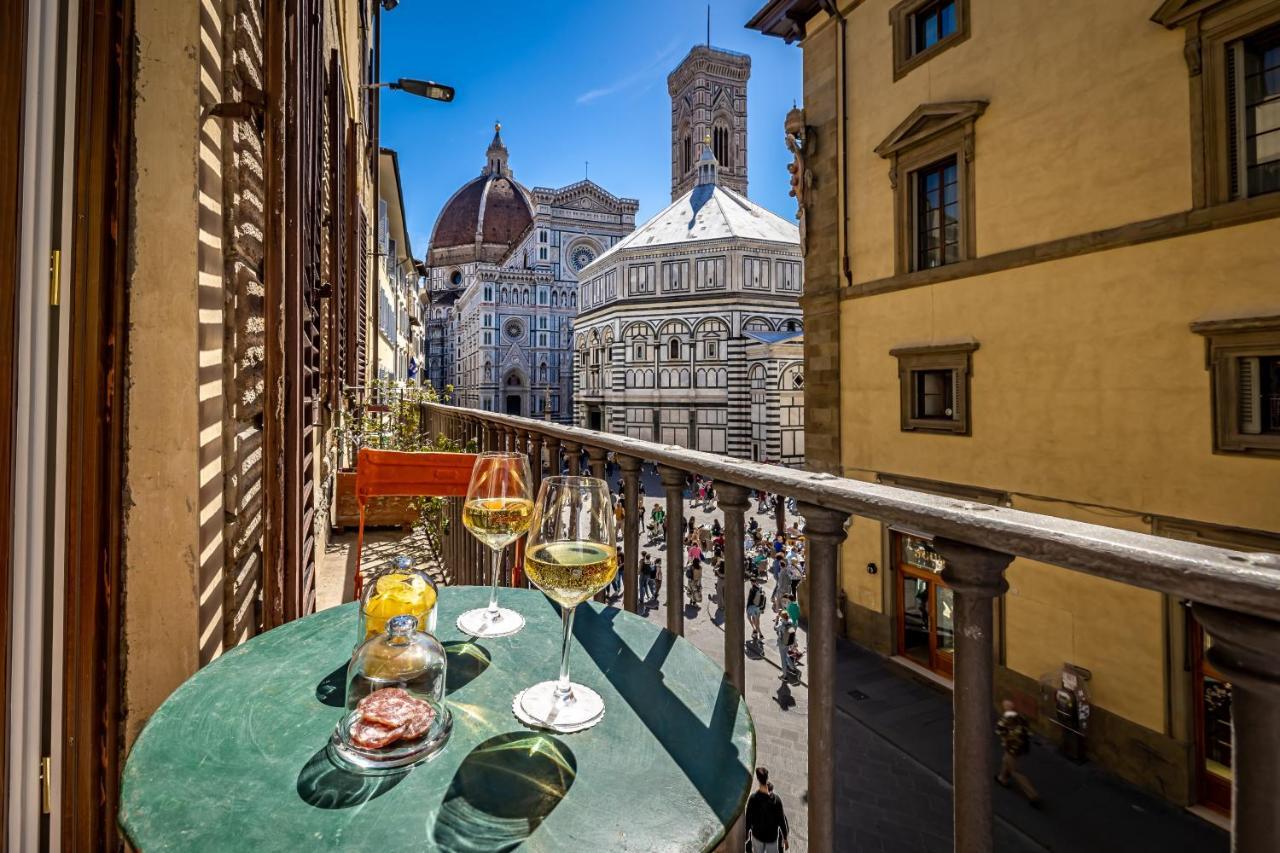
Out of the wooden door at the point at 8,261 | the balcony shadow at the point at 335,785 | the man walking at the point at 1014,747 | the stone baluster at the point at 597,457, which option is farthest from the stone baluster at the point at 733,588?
the man walking at the point at 1014,747

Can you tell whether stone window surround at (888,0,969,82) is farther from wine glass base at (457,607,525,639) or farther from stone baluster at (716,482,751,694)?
wine glass base at (457,607,525,639)

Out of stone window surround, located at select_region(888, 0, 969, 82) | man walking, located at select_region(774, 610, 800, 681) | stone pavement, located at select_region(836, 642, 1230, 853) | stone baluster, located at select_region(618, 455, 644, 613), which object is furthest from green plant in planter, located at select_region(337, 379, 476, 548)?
stone window surround, located at select_region(888, 0, 969, 82)

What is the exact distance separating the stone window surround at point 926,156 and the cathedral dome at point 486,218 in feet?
236

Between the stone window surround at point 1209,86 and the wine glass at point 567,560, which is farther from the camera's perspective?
the stone window surround at point 1209,86

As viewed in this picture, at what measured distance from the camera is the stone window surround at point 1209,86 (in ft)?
23.9

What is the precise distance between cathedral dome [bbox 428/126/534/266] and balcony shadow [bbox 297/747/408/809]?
8210 centimetres

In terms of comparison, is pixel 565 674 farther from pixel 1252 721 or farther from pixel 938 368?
pixel 938 368

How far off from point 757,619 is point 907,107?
33.9ft

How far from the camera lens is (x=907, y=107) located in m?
11.7

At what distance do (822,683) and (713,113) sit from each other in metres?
64.8

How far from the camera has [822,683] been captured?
1314mm

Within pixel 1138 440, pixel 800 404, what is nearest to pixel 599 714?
pixel 1138 440

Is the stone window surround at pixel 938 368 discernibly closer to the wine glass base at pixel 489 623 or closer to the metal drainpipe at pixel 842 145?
the metal drainpipe at pixel 842 145

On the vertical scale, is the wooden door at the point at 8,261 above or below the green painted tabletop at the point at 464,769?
above
